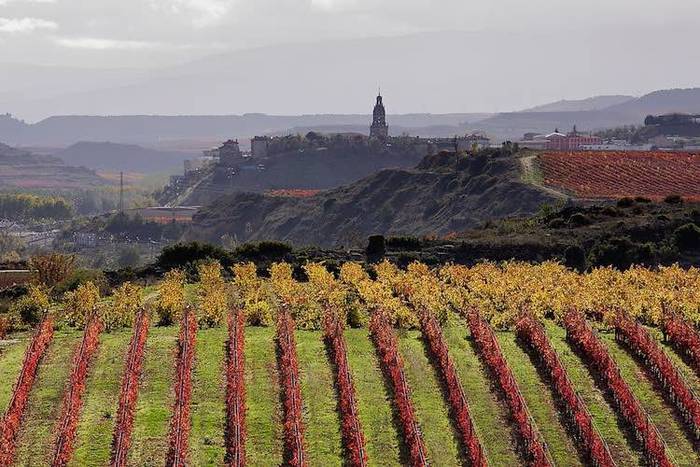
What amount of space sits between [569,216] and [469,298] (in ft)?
106

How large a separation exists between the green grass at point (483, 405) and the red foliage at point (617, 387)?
311cm

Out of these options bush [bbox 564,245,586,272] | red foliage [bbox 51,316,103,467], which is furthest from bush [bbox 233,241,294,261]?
red foliage [bbox 51,316,103,467]

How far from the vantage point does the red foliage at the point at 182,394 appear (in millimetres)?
29473

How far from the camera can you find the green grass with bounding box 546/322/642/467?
3010 centimetres

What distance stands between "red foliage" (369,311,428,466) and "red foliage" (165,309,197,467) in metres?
5.33

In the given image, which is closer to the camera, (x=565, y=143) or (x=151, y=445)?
(x=151, y=445)

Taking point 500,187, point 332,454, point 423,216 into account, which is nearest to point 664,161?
point 500,187

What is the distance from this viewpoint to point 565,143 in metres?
197

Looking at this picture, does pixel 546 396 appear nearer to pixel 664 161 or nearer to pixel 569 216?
pixel 569 216

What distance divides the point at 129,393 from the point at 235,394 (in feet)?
9.09

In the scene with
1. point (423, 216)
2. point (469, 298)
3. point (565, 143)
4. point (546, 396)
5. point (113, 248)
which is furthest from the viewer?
point (565, 143)

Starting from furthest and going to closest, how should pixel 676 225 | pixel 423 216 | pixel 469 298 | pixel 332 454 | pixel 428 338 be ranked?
pixel 423 216
pixel 676 225
pixel 469 298
pixel 428 338
pixel 332 454

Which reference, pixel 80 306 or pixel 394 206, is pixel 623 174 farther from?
pixel 80 306

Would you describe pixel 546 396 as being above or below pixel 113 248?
above
